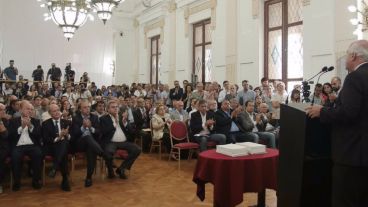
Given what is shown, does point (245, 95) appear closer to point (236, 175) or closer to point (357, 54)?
point (236, 175)

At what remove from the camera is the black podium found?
8.30 feet

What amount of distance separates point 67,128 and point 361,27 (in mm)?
5857

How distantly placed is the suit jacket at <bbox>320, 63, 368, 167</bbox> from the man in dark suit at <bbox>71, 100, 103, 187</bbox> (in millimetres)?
3953

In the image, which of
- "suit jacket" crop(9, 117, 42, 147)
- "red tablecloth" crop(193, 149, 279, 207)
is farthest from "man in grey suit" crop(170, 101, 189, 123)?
"red tablecloth" crop(193, 149, 279, 207)

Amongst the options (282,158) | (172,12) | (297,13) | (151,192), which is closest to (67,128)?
(151,192)

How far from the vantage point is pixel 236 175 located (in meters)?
3.83

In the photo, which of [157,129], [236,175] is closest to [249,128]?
[157,129]

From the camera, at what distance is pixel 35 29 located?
1806 cm

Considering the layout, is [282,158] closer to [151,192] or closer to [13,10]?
[151,192]

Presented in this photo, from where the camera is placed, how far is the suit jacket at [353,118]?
2312 millimetres

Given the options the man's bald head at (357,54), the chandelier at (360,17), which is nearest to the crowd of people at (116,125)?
the chandelier at (360,17)

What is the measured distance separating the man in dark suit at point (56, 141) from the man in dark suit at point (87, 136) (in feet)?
0.72

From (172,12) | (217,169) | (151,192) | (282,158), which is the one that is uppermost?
(172,12)

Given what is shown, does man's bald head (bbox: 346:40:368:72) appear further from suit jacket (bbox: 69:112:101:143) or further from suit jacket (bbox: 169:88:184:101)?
suit jacket (bbox: 169:88:184:101)
